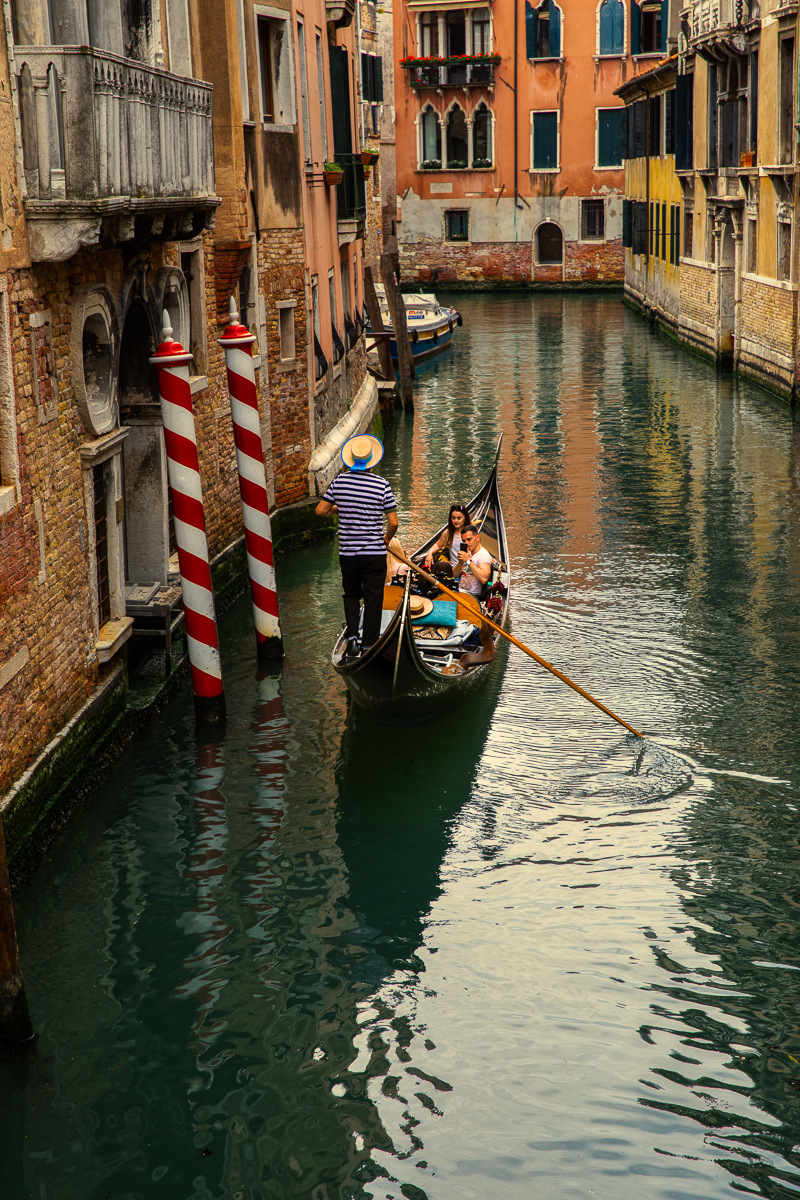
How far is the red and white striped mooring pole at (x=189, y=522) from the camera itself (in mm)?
6664

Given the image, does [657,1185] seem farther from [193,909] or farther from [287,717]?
[287,717]

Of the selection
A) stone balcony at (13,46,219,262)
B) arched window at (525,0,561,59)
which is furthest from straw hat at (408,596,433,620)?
arched window at (525,0,561,59)

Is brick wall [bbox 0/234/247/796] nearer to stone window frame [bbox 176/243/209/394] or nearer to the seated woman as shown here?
stone window frame [bbox 176/243/209/394]

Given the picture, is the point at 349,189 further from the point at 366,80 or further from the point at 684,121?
the point at 366,80

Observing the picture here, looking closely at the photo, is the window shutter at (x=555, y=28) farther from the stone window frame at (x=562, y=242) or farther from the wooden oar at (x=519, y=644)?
the wooden oar at (x=519, y=644)

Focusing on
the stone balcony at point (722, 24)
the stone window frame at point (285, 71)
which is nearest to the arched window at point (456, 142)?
the stone balcony at point (722, 24)

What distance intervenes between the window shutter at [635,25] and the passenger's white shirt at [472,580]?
29223 millimetres

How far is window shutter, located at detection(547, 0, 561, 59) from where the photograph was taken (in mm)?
33594

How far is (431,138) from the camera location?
116 ft

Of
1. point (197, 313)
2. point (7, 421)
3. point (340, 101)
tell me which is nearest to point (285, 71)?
point (197, 313)

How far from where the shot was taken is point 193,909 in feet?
17.3

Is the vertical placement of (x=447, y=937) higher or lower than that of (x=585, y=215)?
lower

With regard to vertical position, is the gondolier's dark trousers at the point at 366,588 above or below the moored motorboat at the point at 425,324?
below

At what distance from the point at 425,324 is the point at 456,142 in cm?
1296
